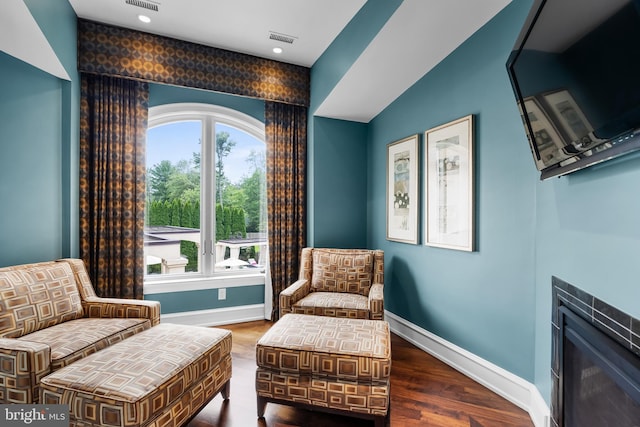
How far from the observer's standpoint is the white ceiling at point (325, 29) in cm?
209

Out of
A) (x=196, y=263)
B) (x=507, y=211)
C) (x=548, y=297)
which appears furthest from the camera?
(x=196, y=263)

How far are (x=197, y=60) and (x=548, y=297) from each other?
133 inches

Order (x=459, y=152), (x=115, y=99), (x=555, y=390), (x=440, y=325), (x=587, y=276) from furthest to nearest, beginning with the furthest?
Answer: 1. (x=115, y=99)
2. (x=440, y=325)
3. (x=459, y=152)
4. (x=555, y=390)
5. (x=587, y=276)

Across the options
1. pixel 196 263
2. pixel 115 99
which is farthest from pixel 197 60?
pixel 196 263

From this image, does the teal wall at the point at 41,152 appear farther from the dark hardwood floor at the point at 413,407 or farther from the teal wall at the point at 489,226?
the teal wall at the point at 489,226

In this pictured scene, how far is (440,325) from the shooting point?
2.63 m

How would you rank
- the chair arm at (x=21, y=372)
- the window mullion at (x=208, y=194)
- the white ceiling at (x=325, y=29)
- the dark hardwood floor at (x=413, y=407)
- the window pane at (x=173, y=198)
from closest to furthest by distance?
the chair arm at (x=21, y=372), the dark hardwood floor at (x=413, y=407), the white ceiling at (x=325, y=29), the window pane at (x=173, y=198), the window mullion at (x=208, y=194)

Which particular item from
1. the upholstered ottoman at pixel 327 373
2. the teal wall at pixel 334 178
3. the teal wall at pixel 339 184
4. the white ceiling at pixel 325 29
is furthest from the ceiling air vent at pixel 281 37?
the upholstered ottoman at pixel 327 373

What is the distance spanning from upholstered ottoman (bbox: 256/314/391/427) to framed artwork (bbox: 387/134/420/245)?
1.34 m

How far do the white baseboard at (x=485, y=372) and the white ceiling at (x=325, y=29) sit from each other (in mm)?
2269

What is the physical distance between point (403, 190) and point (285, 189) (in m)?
1.28

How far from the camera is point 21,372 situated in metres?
1.50

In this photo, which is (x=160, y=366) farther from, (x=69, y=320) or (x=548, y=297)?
(x=548, y=297)

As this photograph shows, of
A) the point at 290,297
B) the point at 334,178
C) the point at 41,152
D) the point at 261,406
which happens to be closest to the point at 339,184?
the point at 334,178
